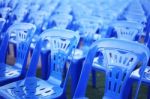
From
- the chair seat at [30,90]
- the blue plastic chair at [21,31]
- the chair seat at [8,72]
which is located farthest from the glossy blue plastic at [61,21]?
the chair seat at [30,90]

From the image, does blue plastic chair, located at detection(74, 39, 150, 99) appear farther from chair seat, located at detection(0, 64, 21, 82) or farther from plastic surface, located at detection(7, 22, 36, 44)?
plastic surface, located at detection(7, 22, 36, 44)

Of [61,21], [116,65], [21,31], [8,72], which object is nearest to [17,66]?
[8,72]

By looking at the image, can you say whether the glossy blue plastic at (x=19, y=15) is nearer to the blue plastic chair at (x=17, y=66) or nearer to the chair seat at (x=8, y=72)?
the blue plastic chair at (x=17, y=66)

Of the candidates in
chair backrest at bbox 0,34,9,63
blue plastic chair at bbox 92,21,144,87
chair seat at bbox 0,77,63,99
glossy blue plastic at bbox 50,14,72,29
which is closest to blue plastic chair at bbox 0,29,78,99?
chair seat at bbox 0,77,63,99

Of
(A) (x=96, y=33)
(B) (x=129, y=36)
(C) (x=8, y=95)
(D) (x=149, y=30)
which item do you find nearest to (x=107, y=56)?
(C) (x=8, y=95)

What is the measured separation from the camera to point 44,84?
2553 millimetres

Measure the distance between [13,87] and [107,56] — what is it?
87 centimetres

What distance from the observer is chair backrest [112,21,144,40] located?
3.31m

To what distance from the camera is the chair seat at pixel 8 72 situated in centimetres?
268

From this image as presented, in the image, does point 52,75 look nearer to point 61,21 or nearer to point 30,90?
point 30,90

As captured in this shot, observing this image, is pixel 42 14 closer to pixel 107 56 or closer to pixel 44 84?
pixel 44 84

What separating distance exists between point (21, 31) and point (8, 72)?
473 mm

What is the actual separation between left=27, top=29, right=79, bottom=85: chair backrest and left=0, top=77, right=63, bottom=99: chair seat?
106 mm

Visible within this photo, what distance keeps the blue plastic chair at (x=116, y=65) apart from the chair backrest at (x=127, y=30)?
1104mm
